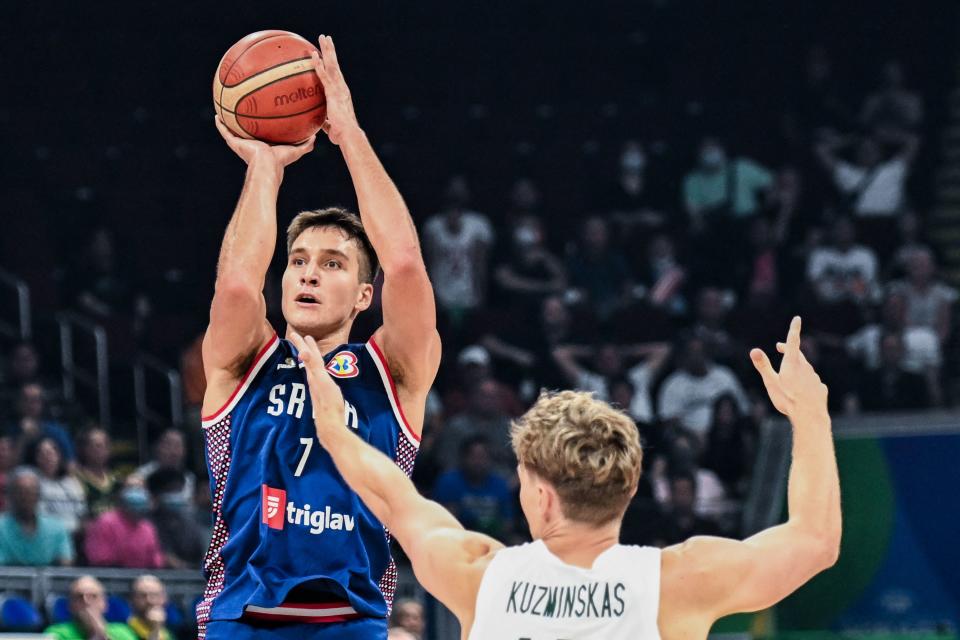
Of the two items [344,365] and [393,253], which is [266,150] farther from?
[344,365]

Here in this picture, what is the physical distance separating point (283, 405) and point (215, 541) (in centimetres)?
46

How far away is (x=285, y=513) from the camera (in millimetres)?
5160

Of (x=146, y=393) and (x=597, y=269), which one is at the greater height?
Result: (x=597, y=269)

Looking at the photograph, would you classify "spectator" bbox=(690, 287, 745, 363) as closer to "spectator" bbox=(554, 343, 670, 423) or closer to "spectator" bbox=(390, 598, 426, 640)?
"spectator" bbox=(554, 343, 670, 423)

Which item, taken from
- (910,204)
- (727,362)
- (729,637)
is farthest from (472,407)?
(910,204)

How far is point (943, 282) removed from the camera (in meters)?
16.4

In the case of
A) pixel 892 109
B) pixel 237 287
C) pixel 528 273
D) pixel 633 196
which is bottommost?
pixel 528 273

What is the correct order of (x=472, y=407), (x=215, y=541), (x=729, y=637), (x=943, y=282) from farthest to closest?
(x=943, y=282) < (x=472, y=407) < (x=729, y=637) < (x=215, y=541)

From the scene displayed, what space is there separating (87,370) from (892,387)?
7.21 m

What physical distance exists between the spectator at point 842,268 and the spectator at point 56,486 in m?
7.31

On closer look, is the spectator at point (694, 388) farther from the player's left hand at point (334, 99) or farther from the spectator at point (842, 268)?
the player's left hand at point (334, 99)

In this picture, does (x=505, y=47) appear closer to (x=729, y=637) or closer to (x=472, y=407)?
(x=472, y=407)

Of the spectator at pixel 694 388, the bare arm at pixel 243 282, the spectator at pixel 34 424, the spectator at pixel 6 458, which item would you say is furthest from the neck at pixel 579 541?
the spectator at pixel 694 388

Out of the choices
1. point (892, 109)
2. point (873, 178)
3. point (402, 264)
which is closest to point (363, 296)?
point (402, 264)
